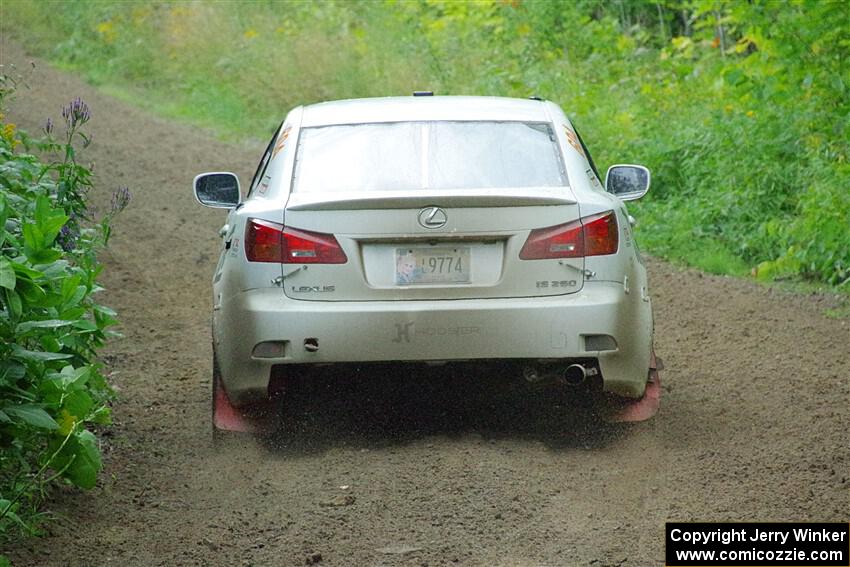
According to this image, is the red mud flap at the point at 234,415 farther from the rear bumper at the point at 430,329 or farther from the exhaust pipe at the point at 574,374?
the exhaust pipe at the point at 574,374

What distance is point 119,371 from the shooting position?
8.25 m

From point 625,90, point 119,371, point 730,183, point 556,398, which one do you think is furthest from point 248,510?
point 625,90

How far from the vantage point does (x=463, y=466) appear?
5.79m

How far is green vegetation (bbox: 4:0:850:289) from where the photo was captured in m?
11.7

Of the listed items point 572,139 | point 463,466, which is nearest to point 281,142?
point 572,139

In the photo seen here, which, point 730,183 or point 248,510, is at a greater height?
point 248,510

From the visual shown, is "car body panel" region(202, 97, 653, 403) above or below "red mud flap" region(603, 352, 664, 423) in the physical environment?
above

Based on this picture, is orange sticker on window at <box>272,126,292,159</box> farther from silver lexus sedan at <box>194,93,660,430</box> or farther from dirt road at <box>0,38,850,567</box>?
dirt road at <box>0,38,850,567</box>

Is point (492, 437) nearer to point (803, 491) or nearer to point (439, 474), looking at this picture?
point (439, 474)

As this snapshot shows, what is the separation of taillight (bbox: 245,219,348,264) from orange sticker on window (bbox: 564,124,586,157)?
4.41 ft

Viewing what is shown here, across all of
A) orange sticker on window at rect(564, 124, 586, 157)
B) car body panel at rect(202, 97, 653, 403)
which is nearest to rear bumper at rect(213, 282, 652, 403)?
car body panel at rect(202, 97, 653, 403)

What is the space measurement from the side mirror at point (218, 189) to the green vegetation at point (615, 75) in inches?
199

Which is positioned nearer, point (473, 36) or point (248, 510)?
point (248, 510)

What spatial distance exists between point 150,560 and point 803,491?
2503 millimetres
